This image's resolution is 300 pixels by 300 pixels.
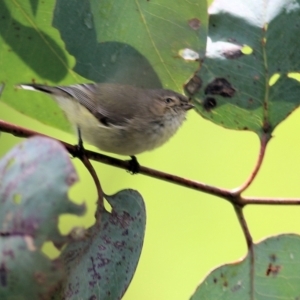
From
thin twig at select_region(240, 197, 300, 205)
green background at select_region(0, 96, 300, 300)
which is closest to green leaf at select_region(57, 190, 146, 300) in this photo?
thin twig at select_region(240, 197, 300, 205)

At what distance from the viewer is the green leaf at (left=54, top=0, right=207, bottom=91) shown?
1263mm

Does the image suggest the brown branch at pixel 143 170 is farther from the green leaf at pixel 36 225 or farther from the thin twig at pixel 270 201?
the green leaf at pixel 36 225

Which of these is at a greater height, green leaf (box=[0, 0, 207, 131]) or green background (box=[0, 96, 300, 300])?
green leaf (box=[0, 0, 207, 131])

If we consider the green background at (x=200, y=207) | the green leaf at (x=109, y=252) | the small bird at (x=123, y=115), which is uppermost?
the green leaf at (x=109, y=252)

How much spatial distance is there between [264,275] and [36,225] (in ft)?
2.04

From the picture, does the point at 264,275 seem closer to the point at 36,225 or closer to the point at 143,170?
the point at 143,170

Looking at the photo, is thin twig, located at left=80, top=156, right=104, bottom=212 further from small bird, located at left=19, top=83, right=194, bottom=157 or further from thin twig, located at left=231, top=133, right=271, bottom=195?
small bird, located at left=19, top=83, right=194, bottom=157

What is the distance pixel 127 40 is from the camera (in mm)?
1271

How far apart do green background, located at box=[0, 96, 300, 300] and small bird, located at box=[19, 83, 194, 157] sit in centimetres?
75

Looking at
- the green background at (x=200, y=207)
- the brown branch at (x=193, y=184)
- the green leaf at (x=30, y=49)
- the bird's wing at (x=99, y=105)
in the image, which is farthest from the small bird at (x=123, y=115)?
the green background at (x=200, y=207)

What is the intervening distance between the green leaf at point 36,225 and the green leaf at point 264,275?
1.71 feet

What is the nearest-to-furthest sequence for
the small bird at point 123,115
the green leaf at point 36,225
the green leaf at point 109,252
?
1. the green leaf at point 36,225
2. the green leaf at point 109,252
3. the small bird at point 123,115

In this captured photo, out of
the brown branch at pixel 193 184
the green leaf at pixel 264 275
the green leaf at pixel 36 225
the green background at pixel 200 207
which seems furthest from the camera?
the green background at pixel 200 207

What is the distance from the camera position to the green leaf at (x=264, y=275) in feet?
3.97
